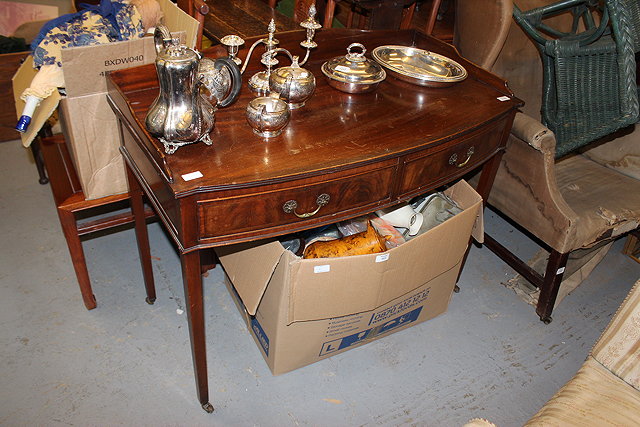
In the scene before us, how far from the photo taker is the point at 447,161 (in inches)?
58.2

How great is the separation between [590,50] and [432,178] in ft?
2.52

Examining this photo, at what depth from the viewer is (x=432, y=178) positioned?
4.83 feet

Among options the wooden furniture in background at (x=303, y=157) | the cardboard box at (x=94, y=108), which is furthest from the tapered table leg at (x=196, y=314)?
the cardboard box at (x=94, y=108)

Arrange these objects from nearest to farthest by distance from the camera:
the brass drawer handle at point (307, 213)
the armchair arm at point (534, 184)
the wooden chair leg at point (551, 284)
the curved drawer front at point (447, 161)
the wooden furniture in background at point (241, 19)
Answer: the brass drawer handle at point (307, 213) < the curved drawer front at point (447, 161) < the armchair arm at point (534, 184) < the wooden chair leg at point (551, 284) < the wooden furniture in background at point (241, 19)

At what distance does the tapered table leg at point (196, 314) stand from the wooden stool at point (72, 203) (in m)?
0.47

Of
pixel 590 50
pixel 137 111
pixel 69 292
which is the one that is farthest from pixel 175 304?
pixel 590 50

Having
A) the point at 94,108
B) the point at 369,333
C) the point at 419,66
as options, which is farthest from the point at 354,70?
the point at 369,333

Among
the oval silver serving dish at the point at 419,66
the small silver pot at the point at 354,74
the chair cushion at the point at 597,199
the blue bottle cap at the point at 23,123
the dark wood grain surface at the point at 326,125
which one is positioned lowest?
the chair cushion at the point at 597,199

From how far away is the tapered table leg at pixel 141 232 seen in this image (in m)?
1.63

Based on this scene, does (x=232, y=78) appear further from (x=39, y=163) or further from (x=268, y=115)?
(x=39, y=163)

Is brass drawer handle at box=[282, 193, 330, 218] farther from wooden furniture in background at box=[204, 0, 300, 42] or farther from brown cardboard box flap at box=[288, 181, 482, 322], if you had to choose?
wooden furniture in background at box=[204, 0, 300, 42]

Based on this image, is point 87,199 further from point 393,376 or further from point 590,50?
point 590,50

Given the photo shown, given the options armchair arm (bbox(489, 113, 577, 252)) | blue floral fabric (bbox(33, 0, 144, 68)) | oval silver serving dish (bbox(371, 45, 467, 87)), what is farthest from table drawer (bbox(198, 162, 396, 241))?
blue floral fabric (bbox(33, 0, 144, 68))

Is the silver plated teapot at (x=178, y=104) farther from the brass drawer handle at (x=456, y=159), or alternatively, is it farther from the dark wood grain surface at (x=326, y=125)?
the brass drawer handle at (x=456, y=159)
